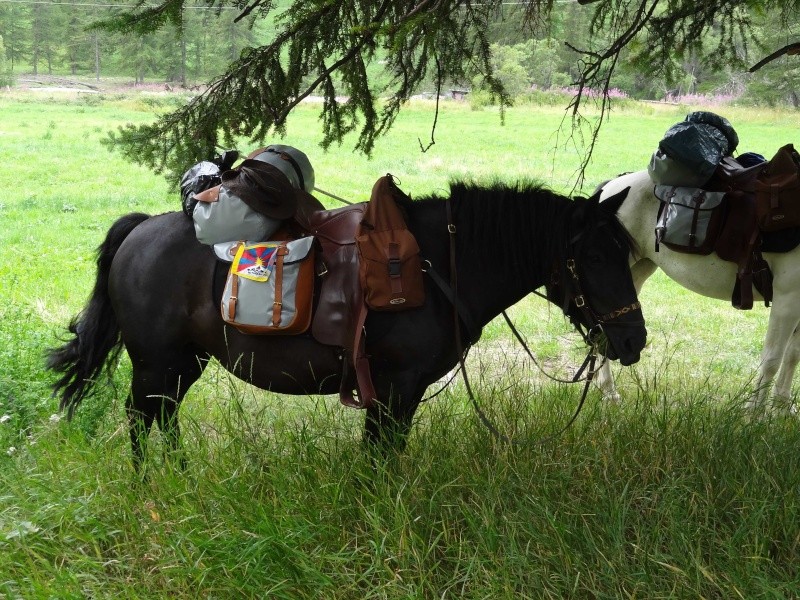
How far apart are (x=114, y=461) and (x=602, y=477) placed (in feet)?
7.59

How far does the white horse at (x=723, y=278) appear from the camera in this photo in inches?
195

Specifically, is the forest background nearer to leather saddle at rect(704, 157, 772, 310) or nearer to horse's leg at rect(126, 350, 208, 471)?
leather saddle at rect(704, 157, 772, 310)

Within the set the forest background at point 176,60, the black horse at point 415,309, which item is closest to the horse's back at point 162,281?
the black horse at point 415,309

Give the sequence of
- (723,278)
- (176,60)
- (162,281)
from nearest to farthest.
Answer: (162,281)
(723,278)
(176,60)

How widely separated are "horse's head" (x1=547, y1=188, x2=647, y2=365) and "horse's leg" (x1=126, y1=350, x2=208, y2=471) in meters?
2.02

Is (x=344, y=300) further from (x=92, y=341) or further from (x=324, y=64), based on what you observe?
(x=324, y=64)

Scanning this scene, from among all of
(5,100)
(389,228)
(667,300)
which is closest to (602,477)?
(389,228)

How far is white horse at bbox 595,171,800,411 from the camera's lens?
16.2 feet

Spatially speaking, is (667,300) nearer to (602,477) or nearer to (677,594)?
(602,477)

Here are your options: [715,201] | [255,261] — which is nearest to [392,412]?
[255,261]

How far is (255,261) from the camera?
333cm

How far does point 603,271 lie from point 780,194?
213 cm

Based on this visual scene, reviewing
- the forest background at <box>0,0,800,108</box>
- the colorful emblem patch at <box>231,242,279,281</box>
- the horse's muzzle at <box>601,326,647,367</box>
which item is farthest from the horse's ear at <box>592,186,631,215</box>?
the forest background at <box>0,0,800,108</box>

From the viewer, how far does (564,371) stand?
6.23 m
